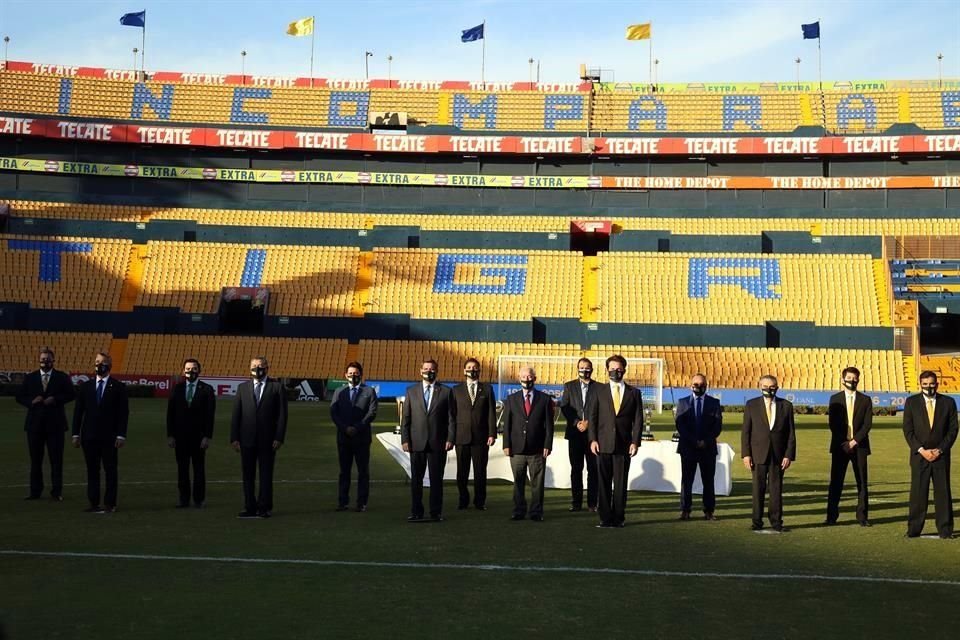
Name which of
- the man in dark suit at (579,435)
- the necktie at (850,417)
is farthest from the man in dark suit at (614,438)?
the necktie at (850,417)

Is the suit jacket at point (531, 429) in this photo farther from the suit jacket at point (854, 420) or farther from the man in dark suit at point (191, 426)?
the man in dark suit at point (191, 426)

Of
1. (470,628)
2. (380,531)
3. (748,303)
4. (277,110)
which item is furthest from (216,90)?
(470,628)

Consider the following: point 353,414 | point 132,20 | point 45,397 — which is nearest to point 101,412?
point 45,397

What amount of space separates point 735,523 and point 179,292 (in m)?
40.2

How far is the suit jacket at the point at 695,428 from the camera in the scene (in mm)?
15508

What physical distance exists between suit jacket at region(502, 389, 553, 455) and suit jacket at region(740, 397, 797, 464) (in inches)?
98.9

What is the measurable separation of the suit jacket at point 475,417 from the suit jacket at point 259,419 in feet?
8.48

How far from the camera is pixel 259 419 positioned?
49.3 feet

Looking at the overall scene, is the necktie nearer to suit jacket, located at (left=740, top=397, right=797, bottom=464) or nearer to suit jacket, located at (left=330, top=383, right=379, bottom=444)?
suit jacket, located at (left=740, top=397, right=797, bottom=464)

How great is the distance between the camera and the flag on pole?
2571 inches

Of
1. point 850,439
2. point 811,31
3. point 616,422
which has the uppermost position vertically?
point 811,31

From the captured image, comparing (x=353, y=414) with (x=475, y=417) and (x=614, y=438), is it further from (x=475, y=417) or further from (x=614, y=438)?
(x=614, y=438)

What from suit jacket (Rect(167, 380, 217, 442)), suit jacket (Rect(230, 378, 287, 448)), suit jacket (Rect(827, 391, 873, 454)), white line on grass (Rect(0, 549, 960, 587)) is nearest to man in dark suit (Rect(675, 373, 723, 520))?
suit jacket (Rect(827, 391, 873, 454))

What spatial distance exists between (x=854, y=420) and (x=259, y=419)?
7715mm
